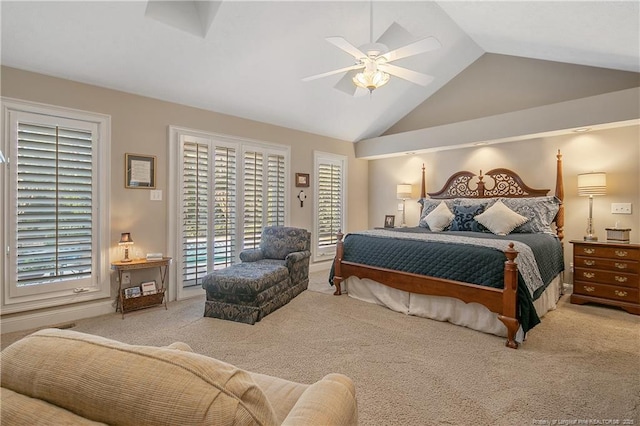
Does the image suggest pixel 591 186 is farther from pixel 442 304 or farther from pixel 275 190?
pixel 275 190

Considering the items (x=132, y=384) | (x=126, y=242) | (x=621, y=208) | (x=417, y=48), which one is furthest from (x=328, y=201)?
(x=132, y=384)

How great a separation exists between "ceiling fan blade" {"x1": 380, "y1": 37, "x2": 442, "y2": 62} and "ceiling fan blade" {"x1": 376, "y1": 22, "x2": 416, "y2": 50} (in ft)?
5.70

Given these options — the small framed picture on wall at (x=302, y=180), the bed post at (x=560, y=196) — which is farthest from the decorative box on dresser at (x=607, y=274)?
the small framed picture on wall at (x=302, y=180)

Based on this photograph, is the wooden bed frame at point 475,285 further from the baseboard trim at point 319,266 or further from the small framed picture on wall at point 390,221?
the baseboard trim at point 319,266

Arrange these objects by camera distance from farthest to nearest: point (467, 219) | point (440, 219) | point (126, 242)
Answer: point (440, 219)
point (467, 219)
point (126, 242)

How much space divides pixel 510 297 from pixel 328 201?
3.76 metres

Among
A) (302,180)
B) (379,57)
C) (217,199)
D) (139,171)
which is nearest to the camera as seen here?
(379,57)

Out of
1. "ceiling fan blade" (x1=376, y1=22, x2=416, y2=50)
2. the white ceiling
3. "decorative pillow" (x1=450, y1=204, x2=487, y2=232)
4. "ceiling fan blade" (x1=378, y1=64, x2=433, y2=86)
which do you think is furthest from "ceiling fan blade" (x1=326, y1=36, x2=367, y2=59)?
"decorative pillow" (x1=450, y1=204, x2=487, y2=232)

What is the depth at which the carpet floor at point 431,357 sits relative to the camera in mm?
1960

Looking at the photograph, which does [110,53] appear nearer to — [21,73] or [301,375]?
[21,73]

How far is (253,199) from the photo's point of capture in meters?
4.92

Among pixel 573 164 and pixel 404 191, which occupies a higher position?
pixel 573 164

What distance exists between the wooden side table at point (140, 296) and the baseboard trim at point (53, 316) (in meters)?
0.17

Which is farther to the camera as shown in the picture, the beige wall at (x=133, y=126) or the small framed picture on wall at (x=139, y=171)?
the small framed picture on wall at (x=139, y=171)
